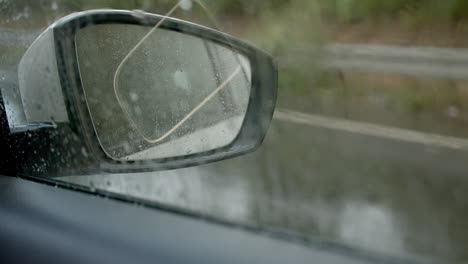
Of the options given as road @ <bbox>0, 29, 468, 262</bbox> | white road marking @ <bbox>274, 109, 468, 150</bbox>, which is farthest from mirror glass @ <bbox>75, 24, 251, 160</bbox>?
white road marking @ <bbox>274, 109, 468, 150</bbox>

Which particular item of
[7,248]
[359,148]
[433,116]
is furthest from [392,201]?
[7,248]

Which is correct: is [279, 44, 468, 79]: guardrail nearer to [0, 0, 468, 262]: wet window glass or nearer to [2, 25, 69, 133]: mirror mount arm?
[0, 0, 468, 262]: wet window glass

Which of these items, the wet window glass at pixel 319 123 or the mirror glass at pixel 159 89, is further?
the mirror glass at pixel 159 89

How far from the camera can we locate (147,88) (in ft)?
7.15

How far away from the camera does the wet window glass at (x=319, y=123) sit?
1.69m

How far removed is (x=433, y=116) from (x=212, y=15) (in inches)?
44.9

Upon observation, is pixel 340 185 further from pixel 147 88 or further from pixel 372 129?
pixel 147 88

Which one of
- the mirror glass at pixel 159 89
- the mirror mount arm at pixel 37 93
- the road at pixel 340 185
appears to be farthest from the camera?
the mirror glass at pixel 159 89

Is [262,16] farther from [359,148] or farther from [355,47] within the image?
[359,148]

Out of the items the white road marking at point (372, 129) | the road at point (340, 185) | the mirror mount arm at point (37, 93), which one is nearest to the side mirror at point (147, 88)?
the mirror mount arm at point (37, 93)

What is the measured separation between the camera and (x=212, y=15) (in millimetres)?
2547

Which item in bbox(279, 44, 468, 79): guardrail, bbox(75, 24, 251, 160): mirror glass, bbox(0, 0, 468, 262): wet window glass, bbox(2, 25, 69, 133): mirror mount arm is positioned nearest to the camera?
bbox(0, 0, 468, 262): wet window glass

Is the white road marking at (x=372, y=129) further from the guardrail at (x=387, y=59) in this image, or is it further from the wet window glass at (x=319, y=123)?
the guardrail at (x=387, y=59)

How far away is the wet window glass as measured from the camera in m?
1.69
